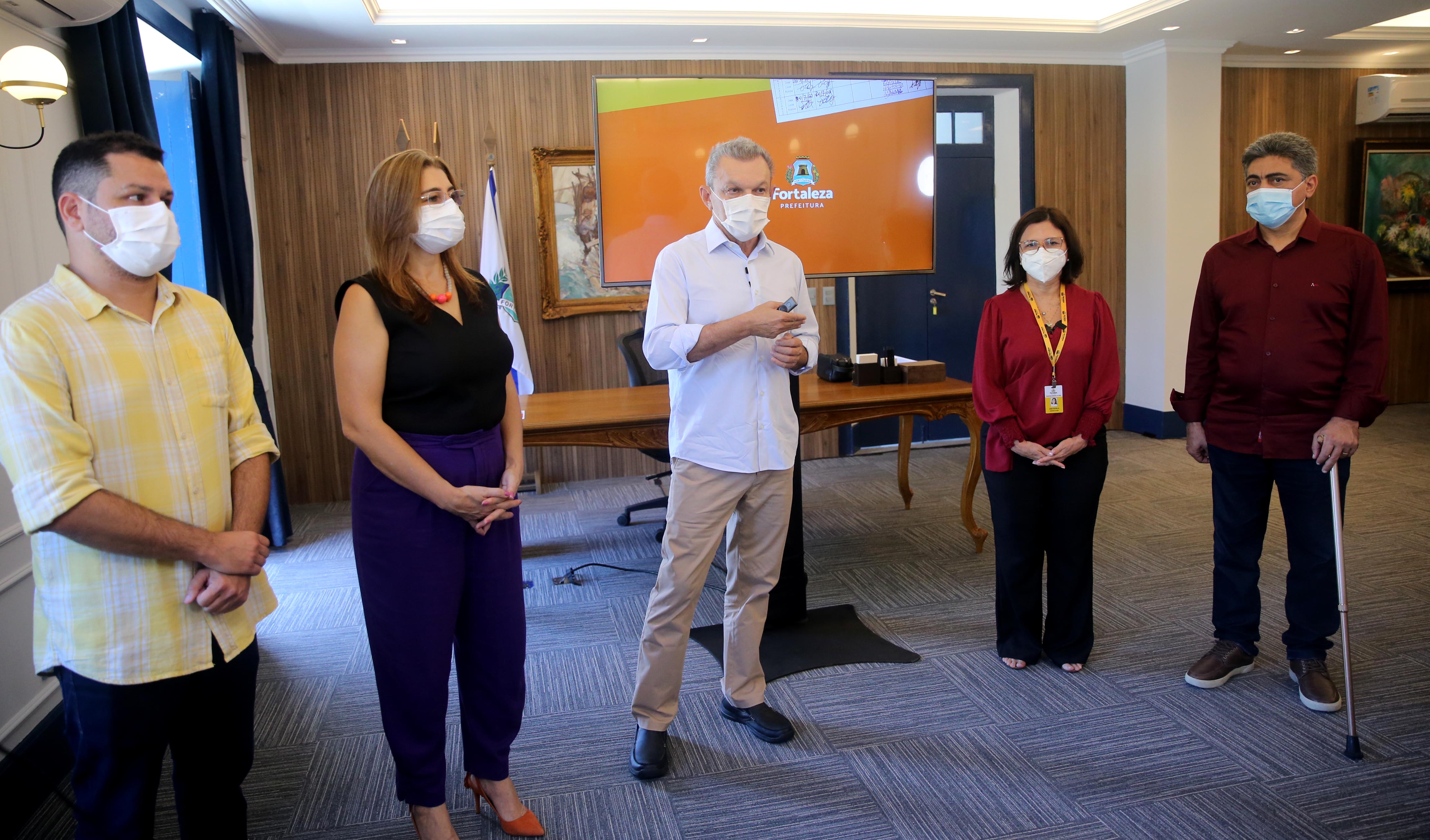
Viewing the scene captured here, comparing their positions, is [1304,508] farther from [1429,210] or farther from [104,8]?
[1429,210]

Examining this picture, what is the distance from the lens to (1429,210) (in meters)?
7.01

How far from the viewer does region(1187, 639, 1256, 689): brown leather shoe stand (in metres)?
2.70

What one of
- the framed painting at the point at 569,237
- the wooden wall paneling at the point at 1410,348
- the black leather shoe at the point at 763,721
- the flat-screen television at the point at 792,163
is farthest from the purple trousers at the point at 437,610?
the wooden wall paneling at the point at 1410,348

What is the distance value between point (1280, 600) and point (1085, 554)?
1.22m

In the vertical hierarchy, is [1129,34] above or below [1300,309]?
above

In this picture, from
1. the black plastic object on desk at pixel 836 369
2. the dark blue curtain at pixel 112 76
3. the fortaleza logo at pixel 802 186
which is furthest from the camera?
the black plastic object on desk at pixel 836 369

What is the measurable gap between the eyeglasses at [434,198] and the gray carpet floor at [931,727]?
56.3 inches

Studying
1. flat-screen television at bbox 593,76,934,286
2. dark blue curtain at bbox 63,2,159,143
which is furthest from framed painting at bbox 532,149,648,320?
dark blue curtain at bbox 63,2,159,143

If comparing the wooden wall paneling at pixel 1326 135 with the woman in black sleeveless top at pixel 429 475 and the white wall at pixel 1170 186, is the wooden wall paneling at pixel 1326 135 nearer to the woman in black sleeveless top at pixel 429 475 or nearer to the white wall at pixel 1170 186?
the white wall at pixel 1170 186

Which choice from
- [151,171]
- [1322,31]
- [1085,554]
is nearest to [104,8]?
[151,171]

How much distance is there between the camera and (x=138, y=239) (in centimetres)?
146

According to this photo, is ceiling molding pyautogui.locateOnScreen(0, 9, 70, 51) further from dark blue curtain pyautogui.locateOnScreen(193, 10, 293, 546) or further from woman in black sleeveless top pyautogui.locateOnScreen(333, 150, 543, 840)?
woman in black sleeveless top pyautogui.locateOnScreen(333, 150, 543, 840)

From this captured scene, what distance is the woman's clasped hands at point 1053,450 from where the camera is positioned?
2.62 metres

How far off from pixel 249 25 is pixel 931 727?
4504 millimetres
